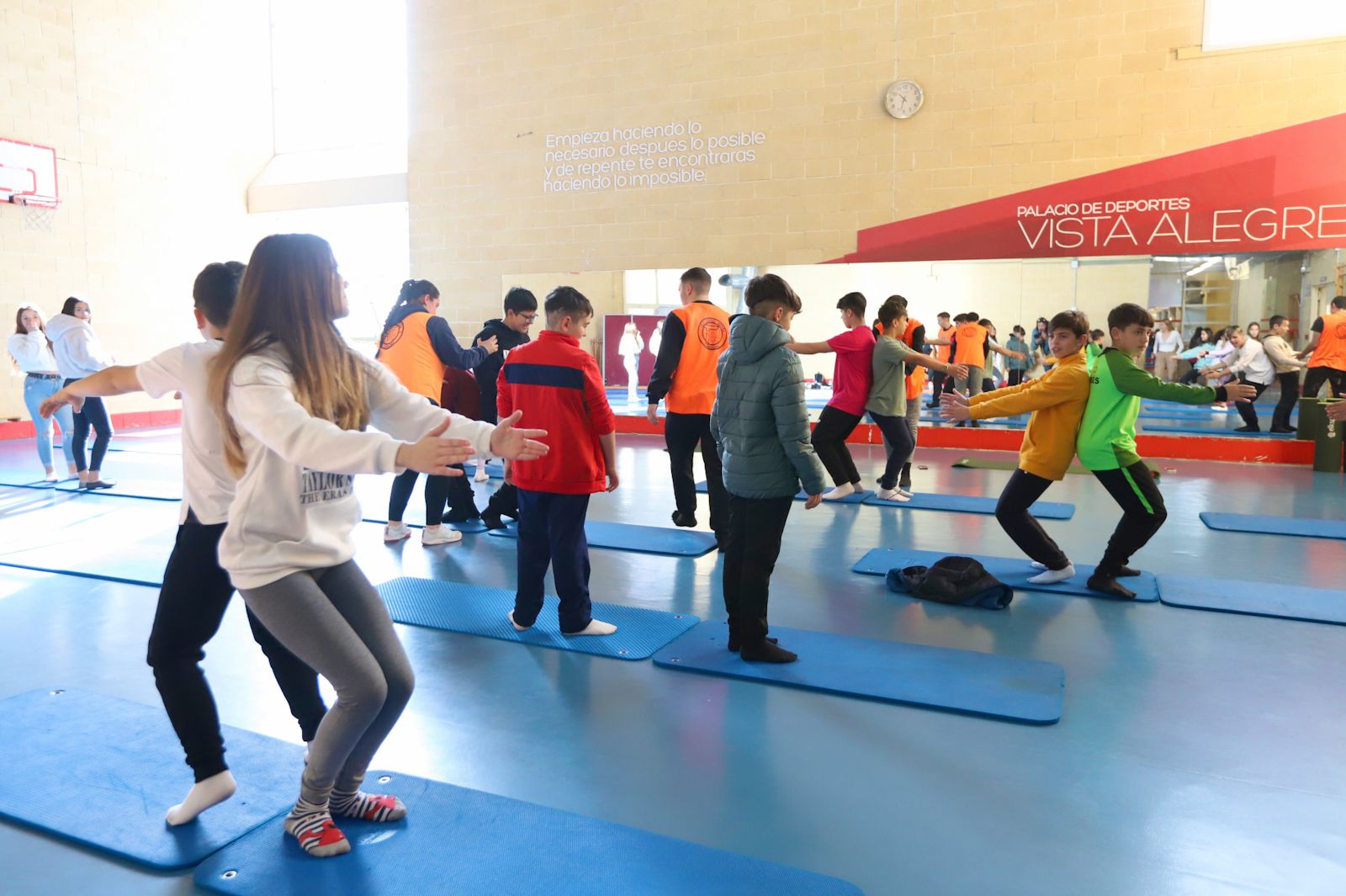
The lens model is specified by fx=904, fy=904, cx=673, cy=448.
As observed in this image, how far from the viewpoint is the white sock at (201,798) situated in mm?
2352

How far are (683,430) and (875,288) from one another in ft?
15.7

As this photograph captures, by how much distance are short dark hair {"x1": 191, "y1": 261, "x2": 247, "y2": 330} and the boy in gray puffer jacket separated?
1795mm

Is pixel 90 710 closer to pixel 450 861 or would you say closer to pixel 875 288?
pixel 450 861

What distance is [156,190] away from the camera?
40.4 feet

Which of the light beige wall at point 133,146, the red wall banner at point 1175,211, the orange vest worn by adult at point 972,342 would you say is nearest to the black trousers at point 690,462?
the orange vest worn by adult at point 972,342

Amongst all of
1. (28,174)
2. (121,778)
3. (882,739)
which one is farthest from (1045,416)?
(28,174)

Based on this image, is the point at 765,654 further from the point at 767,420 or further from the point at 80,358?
the point at 80,358

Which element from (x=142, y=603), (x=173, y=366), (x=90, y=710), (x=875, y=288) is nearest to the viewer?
(x=173, y=366)

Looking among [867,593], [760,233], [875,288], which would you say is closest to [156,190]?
[760,233]

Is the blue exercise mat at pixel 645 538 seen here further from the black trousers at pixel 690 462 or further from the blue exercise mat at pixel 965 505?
the blue exercise mat at pixel 965 505

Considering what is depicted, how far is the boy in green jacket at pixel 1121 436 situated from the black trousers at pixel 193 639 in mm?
3707

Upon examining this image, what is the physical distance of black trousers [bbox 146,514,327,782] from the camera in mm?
2283

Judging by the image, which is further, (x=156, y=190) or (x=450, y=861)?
(x=156, y=190)

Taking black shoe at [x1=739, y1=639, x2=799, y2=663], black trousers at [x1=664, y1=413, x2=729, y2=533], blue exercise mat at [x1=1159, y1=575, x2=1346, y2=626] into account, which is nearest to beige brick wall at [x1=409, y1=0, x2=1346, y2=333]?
black trousers at [x1=664, y1=413, x2=729, y2=533]
